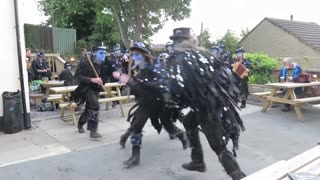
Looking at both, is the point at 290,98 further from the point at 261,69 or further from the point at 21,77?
the point at 21,77

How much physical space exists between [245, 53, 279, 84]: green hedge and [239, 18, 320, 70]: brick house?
7740 millimetres

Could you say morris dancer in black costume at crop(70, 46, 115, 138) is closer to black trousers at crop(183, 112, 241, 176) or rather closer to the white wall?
the white wall

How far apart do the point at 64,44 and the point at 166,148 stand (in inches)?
622

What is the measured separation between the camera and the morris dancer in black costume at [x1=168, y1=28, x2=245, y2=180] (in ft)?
12.2

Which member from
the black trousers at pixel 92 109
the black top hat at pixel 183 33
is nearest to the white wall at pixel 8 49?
the black trousers at pixel 92 109

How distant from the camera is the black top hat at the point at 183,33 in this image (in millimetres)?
3982

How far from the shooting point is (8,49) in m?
6.68

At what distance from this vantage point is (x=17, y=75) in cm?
685

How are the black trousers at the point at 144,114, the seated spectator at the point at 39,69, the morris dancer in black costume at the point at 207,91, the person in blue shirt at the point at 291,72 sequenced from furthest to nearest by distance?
the seated spectator at the point at 39,69
the person in blue shirt at the point at 291,72
the black trousers at the point at 144,114
the morris dancer in black costume at the point at 207,91

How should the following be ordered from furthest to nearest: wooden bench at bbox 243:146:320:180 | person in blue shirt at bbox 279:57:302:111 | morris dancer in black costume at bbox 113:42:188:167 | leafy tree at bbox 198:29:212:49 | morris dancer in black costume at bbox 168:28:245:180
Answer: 1. person in blue shirt at bbox 279:57:302:111
2. leafy tree at bbox 198:29:212:49
3. morris dancer in black costume at bbox 113:42:188:167
4. morris dancer in black costume at bbox 168:28:245:180
5. wooden bench at bbox 243:146:320:180

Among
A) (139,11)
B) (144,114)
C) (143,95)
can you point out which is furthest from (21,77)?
(139,11)

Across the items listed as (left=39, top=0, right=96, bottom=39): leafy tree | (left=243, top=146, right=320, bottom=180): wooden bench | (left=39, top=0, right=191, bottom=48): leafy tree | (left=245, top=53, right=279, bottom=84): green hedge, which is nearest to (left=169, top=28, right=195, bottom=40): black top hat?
(left=243, top=146, right=320, bottom=180): wooden bench

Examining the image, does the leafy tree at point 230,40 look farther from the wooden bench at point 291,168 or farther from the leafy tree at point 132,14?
the wooden bench at point 291,168

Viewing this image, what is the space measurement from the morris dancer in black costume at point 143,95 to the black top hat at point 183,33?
499mm
